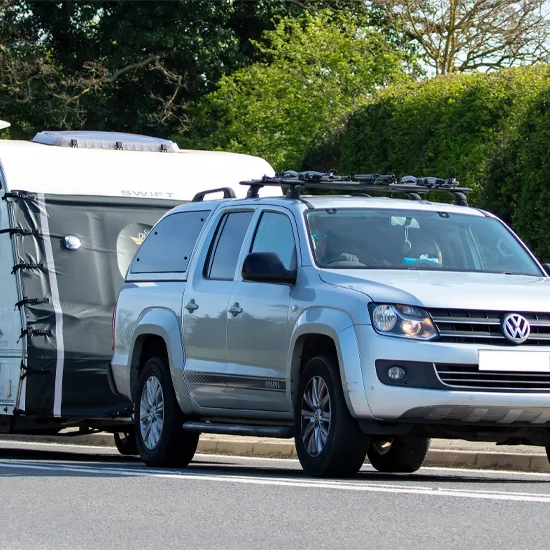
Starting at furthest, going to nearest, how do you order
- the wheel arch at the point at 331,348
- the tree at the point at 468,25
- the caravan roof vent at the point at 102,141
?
the tree at the point at 468,25 < the caravan roof vent at the point at 102,141 < the wheel arch at the point at 331,348

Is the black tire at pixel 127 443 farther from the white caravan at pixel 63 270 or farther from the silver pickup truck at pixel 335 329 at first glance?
the silver pickup truck at pixel 335 329

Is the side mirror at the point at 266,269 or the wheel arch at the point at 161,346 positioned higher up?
the side mirror at the point at 266,269

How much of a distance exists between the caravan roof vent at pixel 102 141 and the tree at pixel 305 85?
18.1 m

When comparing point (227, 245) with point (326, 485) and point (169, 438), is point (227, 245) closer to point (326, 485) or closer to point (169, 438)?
point (169, 438)

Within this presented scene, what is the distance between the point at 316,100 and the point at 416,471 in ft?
78.3

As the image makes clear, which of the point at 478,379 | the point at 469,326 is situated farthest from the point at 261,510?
the point at 469,326

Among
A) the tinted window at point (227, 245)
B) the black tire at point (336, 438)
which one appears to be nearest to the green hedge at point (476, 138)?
the tinted window at point (227, 245)

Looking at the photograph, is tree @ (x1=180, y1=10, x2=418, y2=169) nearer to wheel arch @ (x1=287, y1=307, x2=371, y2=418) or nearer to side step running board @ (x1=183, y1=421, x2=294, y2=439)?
side step running board @ (x1=183, y1=421, x2=294, y2=439)

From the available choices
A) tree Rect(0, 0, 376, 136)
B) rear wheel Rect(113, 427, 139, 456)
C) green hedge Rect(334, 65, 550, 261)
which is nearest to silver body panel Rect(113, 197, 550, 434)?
rear wheel Rect(113, 427, 139, 456)

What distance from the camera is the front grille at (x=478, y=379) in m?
9.72

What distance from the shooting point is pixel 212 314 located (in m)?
11.5

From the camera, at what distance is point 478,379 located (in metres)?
9.75

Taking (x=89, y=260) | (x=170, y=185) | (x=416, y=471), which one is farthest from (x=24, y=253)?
(x=416, y=471)

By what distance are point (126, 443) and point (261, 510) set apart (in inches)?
282
